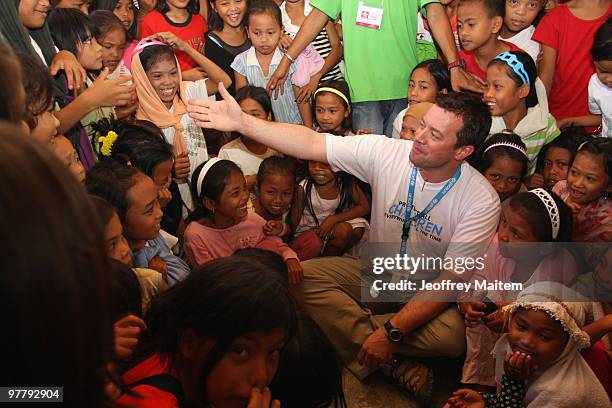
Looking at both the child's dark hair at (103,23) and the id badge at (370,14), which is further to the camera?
the id badge at (370,14)

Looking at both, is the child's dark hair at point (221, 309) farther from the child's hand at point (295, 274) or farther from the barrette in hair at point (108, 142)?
the barrette in hair at point (108, 142)

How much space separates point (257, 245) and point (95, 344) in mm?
2273

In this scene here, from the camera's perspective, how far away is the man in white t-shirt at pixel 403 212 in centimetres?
261

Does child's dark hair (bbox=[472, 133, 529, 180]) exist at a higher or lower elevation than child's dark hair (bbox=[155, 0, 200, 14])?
lower

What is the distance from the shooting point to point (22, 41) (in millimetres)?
2779

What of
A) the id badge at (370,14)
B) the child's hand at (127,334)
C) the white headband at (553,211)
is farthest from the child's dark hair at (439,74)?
the child's hand at (127,334)

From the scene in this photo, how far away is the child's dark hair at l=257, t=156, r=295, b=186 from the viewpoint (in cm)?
313

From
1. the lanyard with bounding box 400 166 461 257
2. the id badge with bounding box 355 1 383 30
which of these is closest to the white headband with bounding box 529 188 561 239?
the lanyard with bounding box 400 166 461 257

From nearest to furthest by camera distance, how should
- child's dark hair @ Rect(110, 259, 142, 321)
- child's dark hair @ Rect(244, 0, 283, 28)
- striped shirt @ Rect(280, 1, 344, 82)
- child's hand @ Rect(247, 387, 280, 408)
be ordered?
child's hand @ Rect(247, 387, 280, 408) → child's dark hair @ Rect(110, 259, 142, 321) → child's dark hair @ Rect(244, 0, 283, 28) → striped shirt @ Rect(280, 1, 344, 82)

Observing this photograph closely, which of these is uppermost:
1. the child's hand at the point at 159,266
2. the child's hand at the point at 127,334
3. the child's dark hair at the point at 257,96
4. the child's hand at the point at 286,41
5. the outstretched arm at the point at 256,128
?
the child's hand at the point at 286,41

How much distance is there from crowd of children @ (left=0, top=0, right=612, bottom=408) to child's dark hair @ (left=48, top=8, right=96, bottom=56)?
0.03 feet

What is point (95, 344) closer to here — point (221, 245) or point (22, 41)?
point (221, 245)

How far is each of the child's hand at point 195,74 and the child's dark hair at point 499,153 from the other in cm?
164

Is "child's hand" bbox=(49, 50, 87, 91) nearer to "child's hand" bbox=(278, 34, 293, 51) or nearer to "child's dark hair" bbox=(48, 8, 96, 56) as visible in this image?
"child's dark hair" bbox=(48, 8, 96, 56)
